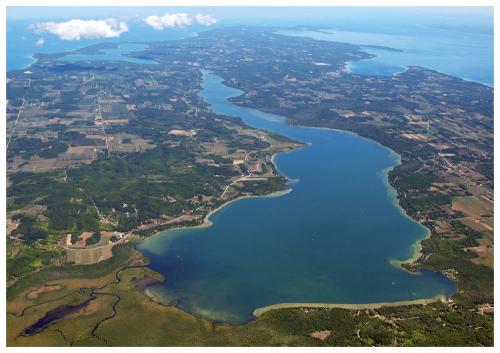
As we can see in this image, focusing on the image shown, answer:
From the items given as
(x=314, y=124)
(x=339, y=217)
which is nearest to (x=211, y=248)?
(x=339, y=217)

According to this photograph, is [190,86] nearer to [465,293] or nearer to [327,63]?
[327,63]

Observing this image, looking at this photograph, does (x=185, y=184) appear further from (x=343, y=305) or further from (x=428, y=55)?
(x=428, y=55)

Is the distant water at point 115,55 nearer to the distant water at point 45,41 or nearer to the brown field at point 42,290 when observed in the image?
the distant water at point 45,41

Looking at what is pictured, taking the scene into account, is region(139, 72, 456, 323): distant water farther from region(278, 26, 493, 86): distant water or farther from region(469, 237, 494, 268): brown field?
region(278, 26, 493, 86): distant water

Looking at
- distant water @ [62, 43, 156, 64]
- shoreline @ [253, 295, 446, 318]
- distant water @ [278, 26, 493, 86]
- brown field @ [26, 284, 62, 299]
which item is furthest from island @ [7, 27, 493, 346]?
distant water @ [278, 26, 493, 86]

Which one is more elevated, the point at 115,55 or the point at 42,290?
the point at 115,55

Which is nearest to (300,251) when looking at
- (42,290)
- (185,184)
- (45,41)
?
(185,184)
